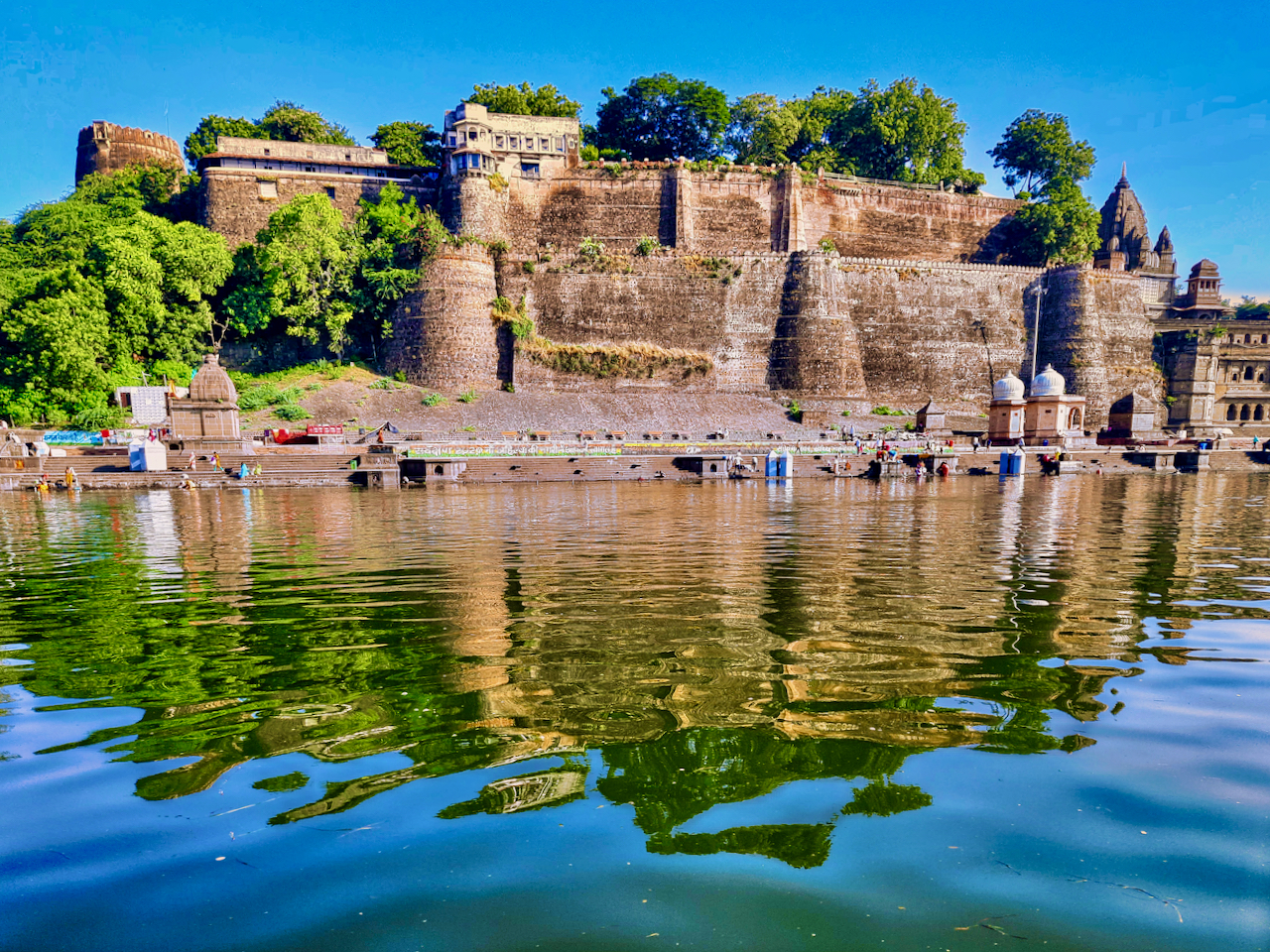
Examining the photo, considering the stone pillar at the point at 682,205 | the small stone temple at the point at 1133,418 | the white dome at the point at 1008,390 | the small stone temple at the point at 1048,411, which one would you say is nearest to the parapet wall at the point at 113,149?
the stone pillar at the point at 682,205

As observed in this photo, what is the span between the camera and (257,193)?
53031mm

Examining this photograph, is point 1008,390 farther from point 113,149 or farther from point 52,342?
point 113,149

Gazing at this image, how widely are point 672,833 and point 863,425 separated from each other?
4781 cm

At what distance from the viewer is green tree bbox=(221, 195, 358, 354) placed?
153 feet

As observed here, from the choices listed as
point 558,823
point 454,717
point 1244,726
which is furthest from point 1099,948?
point 454,717

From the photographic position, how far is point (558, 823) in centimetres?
374

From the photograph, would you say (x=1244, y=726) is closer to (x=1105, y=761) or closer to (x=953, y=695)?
(x=1105, y=761)

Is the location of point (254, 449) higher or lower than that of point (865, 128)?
lower

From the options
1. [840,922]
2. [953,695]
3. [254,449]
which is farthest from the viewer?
[254,449]

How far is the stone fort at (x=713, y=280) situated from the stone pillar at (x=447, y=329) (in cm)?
15

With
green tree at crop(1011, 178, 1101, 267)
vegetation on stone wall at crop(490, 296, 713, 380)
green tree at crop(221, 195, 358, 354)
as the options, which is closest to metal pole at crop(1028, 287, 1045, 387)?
green tree at crop(1011, 178, 1101, 267)

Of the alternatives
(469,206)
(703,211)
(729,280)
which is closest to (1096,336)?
(729,280)

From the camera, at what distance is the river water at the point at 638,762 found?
119 inches

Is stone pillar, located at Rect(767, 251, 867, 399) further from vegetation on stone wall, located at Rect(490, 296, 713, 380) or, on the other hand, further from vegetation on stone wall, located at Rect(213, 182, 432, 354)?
vegetation on stone wall, located at Rect(213, 182, 432, 354)
